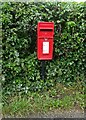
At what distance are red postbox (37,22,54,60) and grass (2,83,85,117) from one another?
63cm

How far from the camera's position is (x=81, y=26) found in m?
4.92

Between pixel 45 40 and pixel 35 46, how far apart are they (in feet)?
1.43

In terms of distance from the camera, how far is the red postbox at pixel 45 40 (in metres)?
4.56

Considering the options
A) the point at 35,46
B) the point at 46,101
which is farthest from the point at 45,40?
the point at 46,101

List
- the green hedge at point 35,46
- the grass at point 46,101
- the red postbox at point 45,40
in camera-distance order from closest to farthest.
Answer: the grass at point 46,101, the red postbox at point 45,40, the green hedge at point 35,46

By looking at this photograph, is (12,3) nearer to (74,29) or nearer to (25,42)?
(25,42)

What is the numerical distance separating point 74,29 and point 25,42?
0.87 meters

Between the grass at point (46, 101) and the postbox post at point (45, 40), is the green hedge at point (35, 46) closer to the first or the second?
the grass at point (46, 101)

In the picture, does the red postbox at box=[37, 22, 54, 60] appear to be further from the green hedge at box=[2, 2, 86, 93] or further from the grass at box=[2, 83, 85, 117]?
the grass at box=[2, 83, 85, 117]

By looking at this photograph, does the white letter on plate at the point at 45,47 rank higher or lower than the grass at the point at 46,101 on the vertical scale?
higher

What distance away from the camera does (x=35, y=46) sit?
4992mm

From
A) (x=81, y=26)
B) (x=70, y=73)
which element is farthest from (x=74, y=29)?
(x=70, y=73)

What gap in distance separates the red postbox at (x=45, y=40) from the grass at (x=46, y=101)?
0.63 metres

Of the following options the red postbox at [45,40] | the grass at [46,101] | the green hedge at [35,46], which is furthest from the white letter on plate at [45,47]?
the grass at [46,101]
